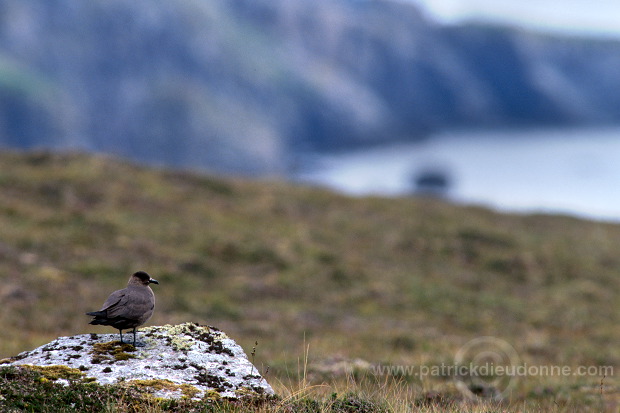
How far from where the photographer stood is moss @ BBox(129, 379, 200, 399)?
219 inches

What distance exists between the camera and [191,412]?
5.15 meters

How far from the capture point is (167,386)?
18.4 feet

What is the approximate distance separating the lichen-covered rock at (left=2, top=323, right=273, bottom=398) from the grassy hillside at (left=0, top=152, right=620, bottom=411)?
163 cm

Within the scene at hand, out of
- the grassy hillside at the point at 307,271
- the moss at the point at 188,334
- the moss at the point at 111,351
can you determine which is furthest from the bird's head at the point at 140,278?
the grassy hillside at the point at 307,271

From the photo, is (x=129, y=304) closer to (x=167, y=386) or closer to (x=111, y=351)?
(x=111, y=351)

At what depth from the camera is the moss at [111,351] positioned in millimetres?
6066

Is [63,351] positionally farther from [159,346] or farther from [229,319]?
[229,319]

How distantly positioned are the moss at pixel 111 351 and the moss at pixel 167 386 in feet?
1.92

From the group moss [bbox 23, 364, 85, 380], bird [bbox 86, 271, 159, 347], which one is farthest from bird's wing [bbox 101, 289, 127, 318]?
moss [bbox 23, 364, 85, 380]

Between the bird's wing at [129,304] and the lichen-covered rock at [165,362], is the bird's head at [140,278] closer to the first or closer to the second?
the bird's wing at [129,304]

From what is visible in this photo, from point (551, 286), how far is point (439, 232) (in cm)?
757

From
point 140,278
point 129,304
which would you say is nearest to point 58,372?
point 129,304

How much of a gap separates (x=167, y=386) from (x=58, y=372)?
3.77ft

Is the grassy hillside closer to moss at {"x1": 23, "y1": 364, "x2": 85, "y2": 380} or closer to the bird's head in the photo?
the bird's head
